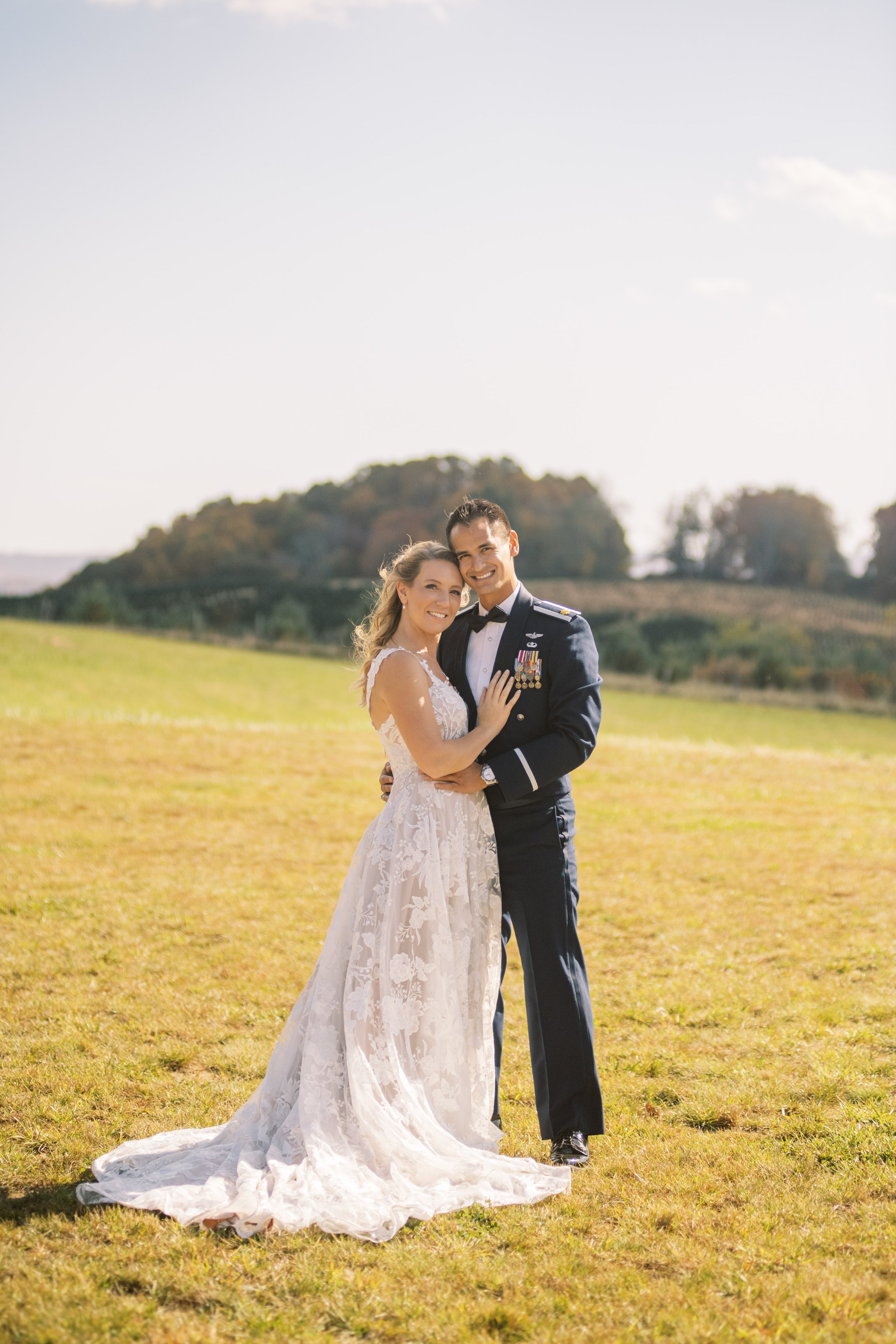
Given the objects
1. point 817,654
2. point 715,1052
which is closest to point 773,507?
point 817,654

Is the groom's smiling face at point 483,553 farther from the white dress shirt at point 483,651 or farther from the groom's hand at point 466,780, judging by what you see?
the groom's hand at point 466,780

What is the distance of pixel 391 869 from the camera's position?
14.1ft

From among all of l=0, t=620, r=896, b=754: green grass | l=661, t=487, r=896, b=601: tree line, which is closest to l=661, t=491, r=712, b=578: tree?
l=661, t=487, r=896, b=601: tree line

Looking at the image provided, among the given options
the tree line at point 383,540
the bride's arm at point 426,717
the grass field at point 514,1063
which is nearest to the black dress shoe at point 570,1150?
the grass field at point 514,1063

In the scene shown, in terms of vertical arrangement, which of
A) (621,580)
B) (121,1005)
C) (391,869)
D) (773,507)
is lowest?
(121,1005)

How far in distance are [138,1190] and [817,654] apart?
178ft

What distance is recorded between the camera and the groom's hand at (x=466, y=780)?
4.26 metres

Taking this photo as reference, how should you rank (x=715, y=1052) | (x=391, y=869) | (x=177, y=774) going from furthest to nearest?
(x=177, y=774), (x=715, y=1052), (x=391, y=869)

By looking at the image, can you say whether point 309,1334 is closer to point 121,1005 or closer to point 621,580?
point 121,1005

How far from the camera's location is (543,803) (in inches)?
173

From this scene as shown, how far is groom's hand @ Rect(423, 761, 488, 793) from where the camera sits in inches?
168

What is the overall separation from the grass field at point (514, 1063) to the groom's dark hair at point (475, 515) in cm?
268

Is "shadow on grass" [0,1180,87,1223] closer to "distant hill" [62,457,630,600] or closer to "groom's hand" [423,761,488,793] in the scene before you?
"groom's hand" [423,761,488,793]

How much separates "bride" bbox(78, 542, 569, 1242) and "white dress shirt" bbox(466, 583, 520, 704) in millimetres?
162
